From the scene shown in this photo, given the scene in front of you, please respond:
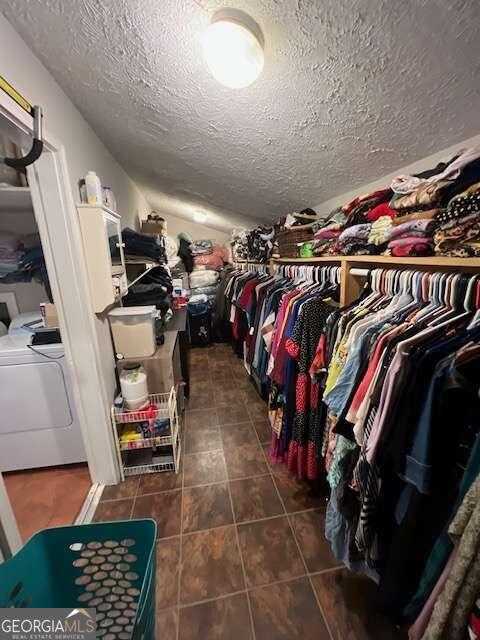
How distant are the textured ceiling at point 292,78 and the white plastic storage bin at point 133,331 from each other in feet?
3.58

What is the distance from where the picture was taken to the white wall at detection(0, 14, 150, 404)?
904 mm

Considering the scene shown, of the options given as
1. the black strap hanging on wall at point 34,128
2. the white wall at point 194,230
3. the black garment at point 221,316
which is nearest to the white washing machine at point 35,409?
the black strap hanging on wall at point 34,128

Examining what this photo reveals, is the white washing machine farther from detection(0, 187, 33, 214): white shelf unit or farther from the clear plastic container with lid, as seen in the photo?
detection(0, 187, 33, 214): white shelf unit

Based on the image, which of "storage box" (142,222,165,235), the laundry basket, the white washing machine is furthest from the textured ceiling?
"storage box" (142,222,165,235)

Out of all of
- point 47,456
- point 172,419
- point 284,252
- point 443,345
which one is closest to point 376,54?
point 443,345

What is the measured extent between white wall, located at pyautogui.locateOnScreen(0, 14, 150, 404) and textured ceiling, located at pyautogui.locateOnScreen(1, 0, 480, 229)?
51mm

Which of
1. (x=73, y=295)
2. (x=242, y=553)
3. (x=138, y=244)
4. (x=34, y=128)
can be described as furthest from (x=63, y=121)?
(x=242, y=553)

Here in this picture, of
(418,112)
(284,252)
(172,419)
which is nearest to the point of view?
(418,112)

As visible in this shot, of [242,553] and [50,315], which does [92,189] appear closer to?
[50,315]

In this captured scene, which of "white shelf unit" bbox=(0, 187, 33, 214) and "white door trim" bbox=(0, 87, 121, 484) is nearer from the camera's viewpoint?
"white door trim" bbox=(0, 87, 121, 484)

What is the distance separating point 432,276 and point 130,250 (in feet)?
6.91

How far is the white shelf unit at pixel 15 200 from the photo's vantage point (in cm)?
135

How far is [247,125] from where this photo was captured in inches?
46.9

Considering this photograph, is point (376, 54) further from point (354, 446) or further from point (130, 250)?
point (130, 250)
